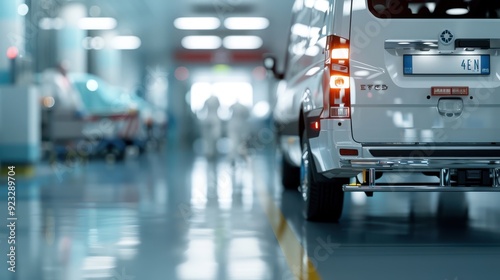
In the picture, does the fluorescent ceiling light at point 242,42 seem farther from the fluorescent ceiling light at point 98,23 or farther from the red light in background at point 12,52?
the red light in background at point 12,52

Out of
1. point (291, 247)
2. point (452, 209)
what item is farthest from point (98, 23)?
point (291, 247)

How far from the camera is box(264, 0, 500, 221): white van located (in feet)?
19.4

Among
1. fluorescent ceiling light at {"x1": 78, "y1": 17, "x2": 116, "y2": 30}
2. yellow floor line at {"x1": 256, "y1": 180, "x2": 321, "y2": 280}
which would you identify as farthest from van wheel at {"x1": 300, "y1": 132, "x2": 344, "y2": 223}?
fluorescent ceiling light at {"x1": 78, "y1": 17, "x2": 116, "y2": 30}

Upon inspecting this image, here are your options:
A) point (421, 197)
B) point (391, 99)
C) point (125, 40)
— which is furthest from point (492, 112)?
point (125, 40)

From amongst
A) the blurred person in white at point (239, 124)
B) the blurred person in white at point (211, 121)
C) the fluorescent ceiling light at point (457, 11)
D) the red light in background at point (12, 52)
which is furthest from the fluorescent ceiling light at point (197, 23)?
the fluorescent ceiling light at point (457, 11)

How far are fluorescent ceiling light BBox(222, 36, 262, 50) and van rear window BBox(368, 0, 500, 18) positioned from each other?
27.5 meters

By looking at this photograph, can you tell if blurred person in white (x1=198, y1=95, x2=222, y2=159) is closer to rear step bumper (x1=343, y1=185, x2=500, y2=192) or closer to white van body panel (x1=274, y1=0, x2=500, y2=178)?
white van body panel (x1=274, y1=0, x2=500, y2=178)

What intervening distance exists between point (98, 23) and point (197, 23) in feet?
11.1

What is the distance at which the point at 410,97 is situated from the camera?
5.93 m

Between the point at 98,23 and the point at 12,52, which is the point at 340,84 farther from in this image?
the point at 98,23

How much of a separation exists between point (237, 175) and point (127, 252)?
8.67 meters

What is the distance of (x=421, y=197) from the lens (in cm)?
1000

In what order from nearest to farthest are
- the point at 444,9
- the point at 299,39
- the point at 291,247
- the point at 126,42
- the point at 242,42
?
the point at 291,247 → the point at 444,9 → the point at 299,39 → the point at 126,42 → the point at 242,42

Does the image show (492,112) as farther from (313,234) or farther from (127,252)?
(127,252)
